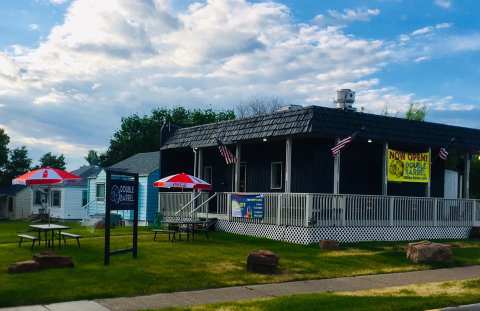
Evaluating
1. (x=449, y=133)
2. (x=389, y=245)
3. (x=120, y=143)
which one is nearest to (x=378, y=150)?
(x=449, y=133)

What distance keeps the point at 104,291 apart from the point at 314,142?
40.7 feet

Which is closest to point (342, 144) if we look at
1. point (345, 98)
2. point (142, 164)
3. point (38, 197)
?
point (345, 98)

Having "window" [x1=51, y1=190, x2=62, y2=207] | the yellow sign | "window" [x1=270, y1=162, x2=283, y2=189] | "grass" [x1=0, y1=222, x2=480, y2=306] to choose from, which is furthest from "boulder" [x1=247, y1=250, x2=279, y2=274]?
"window" [x1=51, y1=190, x2=62, y2=207]

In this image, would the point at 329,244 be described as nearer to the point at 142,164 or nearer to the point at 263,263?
the point at 263,263

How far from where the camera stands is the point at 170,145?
88.9 feet

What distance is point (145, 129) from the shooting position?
6506 cm

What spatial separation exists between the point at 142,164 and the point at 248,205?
15.8 meters

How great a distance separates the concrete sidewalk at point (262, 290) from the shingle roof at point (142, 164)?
21.3 m

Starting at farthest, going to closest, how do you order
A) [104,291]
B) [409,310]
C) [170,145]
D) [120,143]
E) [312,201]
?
[120,143]
[170,145]
[312,201]
[104,291]
[409,310]

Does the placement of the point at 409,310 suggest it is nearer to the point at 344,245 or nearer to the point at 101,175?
the point at 344,245

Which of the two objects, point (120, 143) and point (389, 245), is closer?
point (389, 245)

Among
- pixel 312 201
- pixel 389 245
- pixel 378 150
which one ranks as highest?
pixel 378 150

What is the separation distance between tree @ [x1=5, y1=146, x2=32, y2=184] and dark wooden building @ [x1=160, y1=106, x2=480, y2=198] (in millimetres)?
37938

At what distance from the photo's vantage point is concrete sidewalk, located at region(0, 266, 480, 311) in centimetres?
946
